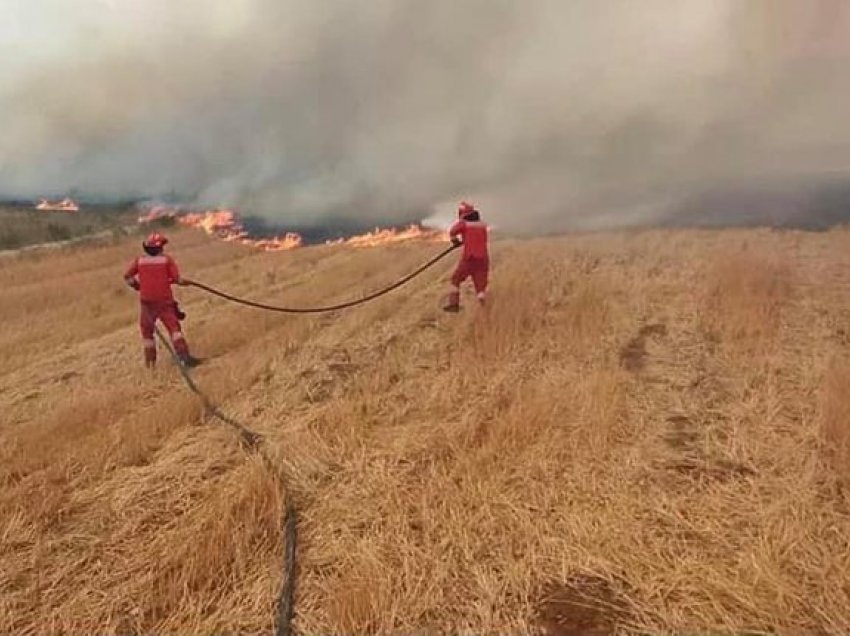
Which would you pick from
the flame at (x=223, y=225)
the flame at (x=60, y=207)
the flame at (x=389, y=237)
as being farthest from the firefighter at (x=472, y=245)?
the flame at (x=60, y=207)

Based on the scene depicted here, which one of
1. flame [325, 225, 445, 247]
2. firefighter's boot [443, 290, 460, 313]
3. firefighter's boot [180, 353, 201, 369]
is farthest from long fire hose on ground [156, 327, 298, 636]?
flame [325, 225, 445, 247]

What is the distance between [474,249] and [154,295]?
4.86 meters

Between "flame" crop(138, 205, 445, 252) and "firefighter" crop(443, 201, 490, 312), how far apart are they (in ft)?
34.8

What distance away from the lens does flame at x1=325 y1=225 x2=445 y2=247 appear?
22172 millimetres

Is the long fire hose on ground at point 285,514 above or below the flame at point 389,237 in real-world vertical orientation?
below

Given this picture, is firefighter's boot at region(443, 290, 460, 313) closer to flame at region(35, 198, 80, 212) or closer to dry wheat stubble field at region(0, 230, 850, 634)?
dry wheat stubble field at region(0, 230, 850, 634)

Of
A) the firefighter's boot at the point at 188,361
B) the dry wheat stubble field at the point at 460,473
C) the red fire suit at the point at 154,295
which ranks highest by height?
the red fire suit at the point at 154,295

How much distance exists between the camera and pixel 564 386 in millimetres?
7410

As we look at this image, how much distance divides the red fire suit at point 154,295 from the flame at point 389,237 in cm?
1230

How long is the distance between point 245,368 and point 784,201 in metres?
19.4

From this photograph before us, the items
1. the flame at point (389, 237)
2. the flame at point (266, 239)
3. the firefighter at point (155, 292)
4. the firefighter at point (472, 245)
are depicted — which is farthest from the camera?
the flame at point (266, 239)

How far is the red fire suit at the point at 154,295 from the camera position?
9.23m

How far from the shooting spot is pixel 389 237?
23125 millimetres

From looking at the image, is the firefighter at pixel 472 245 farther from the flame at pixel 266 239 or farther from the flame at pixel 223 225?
the flame at pixel 223 225
